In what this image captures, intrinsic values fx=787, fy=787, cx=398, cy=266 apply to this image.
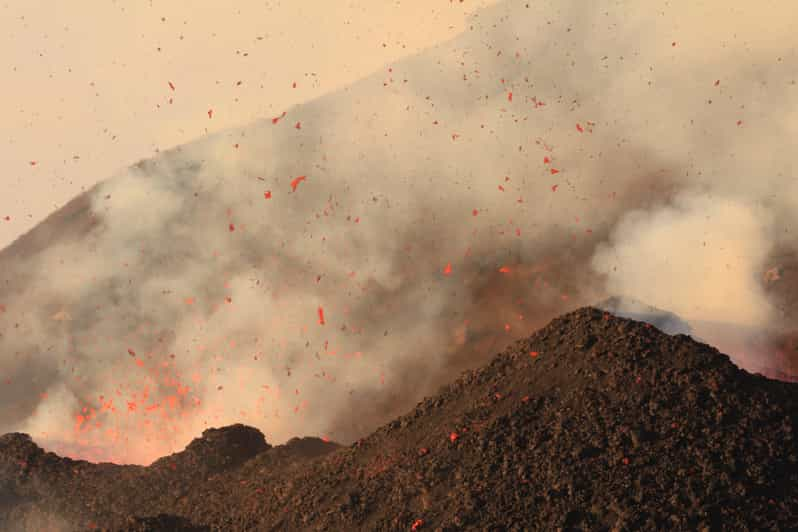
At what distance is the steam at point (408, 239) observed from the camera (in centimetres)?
2278

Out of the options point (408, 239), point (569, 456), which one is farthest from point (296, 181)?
point (569, 456)

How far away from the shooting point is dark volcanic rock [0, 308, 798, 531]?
10.6m

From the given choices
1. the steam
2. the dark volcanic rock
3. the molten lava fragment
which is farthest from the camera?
the molten lava fragment

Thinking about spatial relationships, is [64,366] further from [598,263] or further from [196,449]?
[598,263]

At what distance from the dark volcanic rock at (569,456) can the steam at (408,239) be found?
24.5 ft

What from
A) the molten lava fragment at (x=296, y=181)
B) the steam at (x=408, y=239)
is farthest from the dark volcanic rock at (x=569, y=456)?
the molten lava fragment at (x=296, y=181)

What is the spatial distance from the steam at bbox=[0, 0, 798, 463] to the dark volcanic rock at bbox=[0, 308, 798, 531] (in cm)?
748

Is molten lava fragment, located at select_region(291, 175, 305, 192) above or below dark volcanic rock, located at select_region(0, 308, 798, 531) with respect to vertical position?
above

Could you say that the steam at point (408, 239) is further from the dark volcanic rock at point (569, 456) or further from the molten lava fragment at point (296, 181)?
the dark volcanic rock at point (569, 456)

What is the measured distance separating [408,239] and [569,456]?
15.7m

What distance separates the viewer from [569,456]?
11430 mm

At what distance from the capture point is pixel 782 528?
10102mm

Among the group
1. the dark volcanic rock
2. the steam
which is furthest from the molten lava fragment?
the dark volcanic rock

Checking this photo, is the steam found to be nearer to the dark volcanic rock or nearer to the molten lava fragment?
the molten lava fragment
